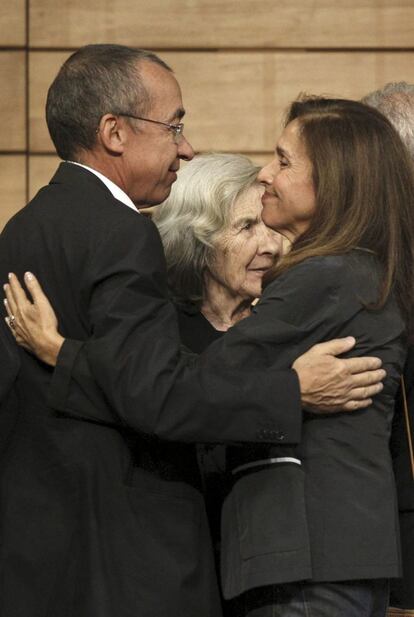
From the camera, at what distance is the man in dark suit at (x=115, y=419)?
1.99 m

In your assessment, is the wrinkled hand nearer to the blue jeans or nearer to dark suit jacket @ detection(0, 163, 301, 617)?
dark suit jacket @ detection(0, 163, 301, 617)

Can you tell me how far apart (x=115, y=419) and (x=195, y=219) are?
3.24ft

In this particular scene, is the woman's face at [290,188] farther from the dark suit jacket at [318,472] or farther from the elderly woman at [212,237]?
the elderly woman at [212,237]

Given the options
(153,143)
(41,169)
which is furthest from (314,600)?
(41,169)

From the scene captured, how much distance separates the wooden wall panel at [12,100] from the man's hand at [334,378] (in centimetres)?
351

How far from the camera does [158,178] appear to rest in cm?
237

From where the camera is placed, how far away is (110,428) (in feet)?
6.84

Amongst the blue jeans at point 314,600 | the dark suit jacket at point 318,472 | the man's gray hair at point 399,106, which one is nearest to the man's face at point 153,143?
the dark suit jacket at point 318,472

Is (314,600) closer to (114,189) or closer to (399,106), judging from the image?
(114,189)

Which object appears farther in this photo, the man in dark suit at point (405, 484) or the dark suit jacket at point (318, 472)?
the man in dark suit at point (405, 484)

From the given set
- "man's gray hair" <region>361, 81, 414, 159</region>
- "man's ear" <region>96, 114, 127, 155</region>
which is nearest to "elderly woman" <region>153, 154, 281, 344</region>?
"man's gray hair" <region>361, 81, 414, 159</region>

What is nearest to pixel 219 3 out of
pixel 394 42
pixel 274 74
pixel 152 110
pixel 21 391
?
pixel 274 74

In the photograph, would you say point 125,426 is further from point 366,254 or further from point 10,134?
point 10,134

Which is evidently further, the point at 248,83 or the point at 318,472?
the point at 248,83
